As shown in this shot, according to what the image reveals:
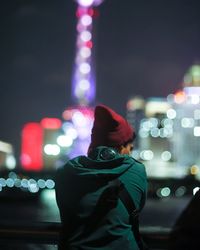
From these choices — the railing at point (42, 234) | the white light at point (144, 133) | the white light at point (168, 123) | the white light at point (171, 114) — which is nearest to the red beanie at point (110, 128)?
the railing at point (42, 234)

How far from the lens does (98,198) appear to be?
2.03 m

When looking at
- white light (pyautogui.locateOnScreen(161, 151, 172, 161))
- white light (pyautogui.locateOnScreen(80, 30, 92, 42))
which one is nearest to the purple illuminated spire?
white light (pyautogui.locateOnScreen(80, 30, 92, 42))

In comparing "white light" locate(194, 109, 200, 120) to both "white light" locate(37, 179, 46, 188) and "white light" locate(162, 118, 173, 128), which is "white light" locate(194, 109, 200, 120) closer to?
"white light" locate(162, 118, 173, 128)

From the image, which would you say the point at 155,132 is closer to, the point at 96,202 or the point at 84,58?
the point at 84,58

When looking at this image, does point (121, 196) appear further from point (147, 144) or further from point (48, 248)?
point (147, 144)

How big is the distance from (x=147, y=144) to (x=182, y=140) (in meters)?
13.7

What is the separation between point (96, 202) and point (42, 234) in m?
1.16

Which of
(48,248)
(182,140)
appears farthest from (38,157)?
(48,248)

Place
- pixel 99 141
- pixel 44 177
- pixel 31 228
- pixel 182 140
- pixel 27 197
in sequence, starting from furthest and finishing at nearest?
pixel 182 140
pixel 44 177
pixel 27 197
pixel 31 228
pixel 99 141

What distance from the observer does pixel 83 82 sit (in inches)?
3846

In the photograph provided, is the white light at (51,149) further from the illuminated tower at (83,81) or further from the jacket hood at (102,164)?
the jacket hood at (102,164)

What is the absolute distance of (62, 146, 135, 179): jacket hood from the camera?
2031 millimetres

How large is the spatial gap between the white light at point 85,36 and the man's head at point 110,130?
9937cm

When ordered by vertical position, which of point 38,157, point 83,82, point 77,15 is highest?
point 77,15
